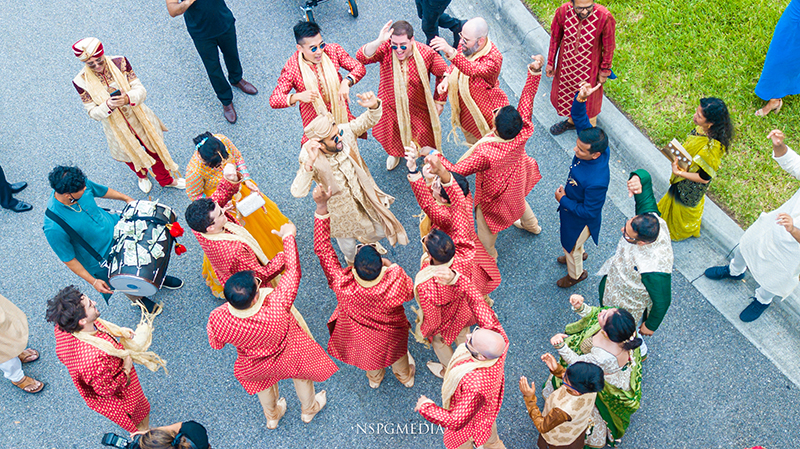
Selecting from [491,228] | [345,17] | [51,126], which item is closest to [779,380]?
[491,228]

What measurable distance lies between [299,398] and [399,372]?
Result: 82 cm

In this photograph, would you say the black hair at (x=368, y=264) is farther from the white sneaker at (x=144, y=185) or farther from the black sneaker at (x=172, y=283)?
the white sneaker at (x=144, y=185)

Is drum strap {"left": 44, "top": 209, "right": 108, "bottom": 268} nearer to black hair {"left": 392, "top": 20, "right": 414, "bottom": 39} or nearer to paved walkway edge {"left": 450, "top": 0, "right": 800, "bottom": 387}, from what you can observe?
black hair {"left": 392, "top": 20, "right": 414, "bottom": 39}

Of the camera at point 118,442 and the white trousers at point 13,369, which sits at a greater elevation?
the camera at point 118,442

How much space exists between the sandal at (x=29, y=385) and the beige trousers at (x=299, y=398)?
75.9 inches

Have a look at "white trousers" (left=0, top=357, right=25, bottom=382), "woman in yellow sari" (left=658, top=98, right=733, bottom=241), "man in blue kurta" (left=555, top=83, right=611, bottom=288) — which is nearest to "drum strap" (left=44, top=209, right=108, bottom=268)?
"white trousers" (left=0, top=357, right=25, bottom=382)

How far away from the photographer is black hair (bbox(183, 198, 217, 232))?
3.73 meters

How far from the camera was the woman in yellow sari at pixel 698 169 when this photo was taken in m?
4.06

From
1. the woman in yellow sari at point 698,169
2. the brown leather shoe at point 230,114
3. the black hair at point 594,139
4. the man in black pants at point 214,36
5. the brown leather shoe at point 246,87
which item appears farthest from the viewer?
the brown leather shoe at point 246,87

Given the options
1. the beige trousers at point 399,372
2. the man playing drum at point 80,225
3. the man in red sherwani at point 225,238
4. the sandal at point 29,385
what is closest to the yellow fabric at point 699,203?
the beige trousers at point 399,372

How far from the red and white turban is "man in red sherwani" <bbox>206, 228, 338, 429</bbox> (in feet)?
7.88

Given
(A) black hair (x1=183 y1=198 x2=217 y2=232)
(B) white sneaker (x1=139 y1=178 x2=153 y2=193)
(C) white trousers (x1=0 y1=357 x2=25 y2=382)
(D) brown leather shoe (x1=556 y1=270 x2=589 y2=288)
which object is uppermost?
(A) black hair (x1=183 y1=198 x2=217 y2=232)

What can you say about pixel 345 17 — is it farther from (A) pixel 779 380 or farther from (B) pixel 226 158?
(A) pixel 779 380

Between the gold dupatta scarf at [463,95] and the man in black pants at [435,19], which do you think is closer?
the gold dupatta scarf at [463,95]
